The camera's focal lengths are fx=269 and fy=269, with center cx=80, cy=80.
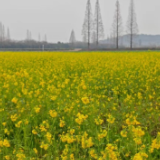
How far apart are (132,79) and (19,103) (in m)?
4.04

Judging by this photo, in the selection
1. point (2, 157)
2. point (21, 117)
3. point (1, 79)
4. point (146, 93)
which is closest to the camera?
point (2, 157)

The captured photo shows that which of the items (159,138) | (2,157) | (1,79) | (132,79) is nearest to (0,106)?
(2,157)

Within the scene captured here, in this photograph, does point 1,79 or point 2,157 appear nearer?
point 2,157

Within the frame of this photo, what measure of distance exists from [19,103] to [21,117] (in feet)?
0.87

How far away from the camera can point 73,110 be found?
423cm

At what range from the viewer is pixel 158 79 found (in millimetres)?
7051

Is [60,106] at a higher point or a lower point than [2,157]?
higher

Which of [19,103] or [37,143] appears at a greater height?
[19,103]

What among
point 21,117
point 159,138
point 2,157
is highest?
point 159,138

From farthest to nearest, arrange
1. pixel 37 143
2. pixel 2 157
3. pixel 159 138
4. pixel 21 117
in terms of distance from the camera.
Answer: pixel 21 117 < pixel 37 143 < pixel 2 157 < pixel 159 138

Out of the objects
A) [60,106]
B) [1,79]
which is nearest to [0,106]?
[60,106]

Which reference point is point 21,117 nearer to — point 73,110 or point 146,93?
point 73,110

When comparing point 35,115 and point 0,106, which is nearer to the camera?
point 35,115

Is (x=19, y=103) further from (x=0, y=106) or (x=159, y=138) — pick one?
(x=159, y=138)
